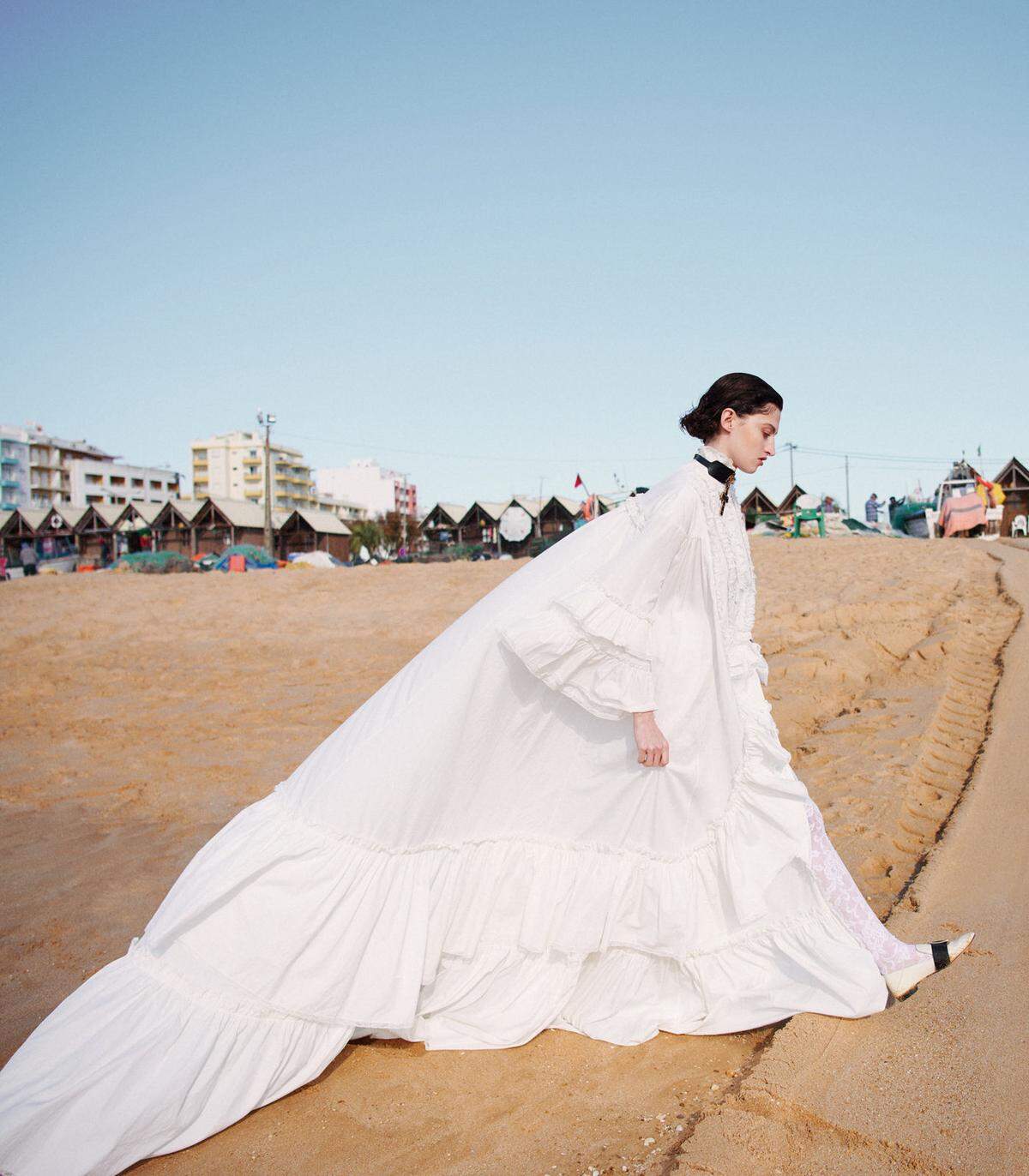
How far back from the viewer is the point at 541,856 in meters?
2.49

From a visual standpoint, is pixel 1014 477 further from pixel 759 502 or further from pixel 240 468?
pixel 240 468

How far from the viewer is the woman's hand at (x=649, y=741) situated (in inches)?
93.4

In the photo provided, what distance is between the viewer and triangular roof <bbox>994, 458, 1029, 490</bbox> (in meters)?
37.5

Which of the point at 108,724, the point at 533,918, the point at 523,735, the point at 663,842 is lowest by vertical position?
the point at 108,724

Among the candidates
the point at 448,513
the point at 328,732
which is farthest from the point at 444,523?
the point at 328,732

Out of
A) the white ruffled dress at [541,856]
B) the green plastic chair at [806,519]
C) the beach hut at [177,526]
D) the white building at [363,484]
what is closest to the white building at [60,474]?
the white building at [363,484]

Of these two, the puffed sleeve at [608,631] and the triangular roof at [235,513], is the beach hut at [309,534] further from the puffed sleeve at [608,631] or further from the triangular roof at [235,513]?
the puffed sleeve at [608,631]

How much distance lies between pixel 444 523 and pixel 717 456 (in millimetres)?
43178

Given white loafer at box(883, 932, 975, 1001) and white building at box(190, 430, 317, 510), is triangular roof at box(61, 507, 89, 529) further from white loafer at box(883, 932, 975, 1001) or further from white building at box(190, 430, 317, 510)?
white building at box(190, 430, 317, 510)

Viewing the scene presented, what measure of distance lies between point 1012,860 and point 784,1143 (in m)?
2.18

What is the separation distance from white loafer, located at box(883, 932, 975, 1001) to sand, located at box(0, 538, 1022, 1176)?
0.30 metres

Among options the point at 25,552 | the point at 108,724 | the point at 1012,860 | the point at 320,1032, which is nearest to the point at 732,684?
the point at 320,1032

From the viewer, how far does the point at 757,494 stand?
144ft

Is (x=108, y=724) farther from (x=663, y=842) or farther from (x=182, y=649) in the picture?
(x=663, y=842)
